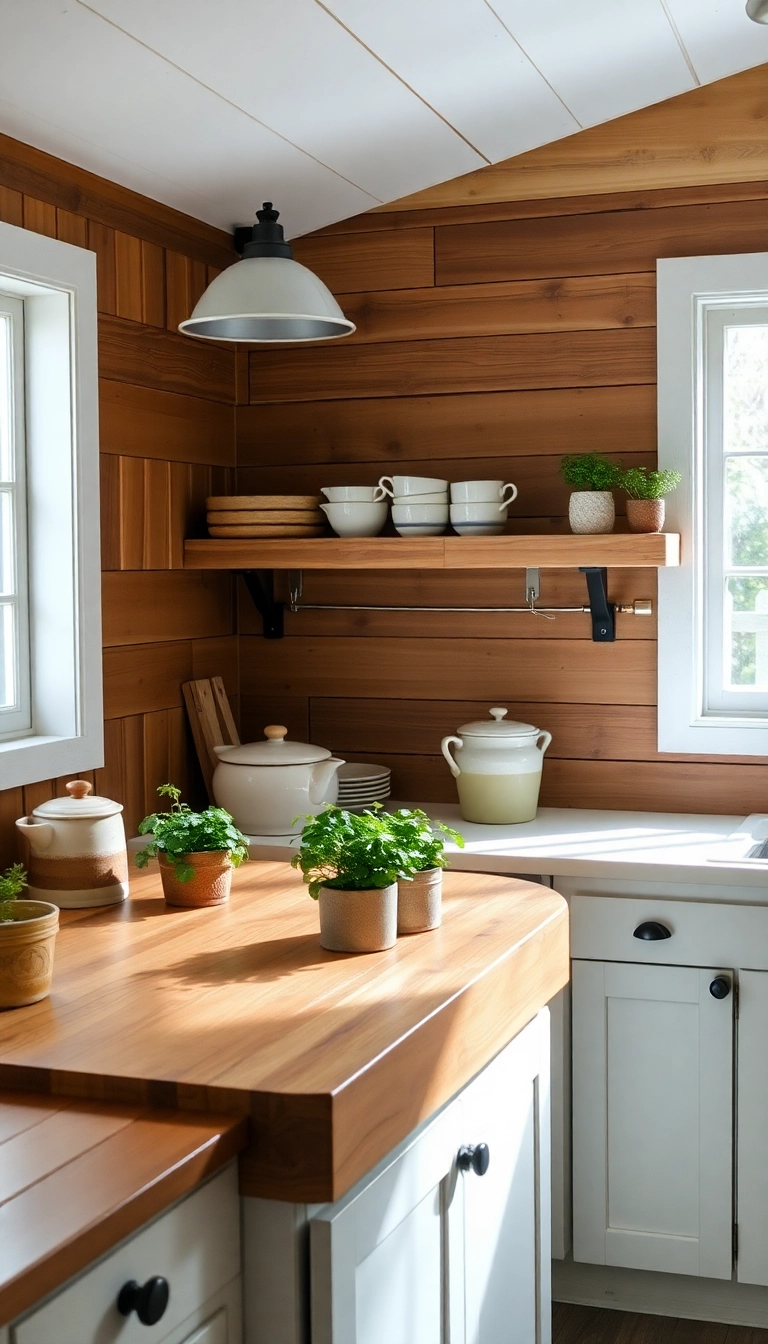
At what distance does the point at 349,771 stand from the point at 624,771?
624mm

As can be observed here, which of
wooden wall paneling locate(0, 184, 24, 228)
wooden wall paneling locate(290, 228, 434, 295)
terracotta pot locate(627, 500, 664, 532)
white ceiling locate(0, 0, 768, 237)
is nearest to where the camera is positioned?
white ceiling locate(0, 0, 768, 237)

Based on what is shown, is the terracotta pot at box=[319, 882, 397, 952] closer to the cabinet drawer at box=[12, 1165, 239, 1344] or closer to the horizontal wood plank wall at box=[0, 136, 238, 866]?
the cabinet drawer at box=[12, 1165, 239, 1344]

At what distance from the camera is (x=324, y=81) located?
2.46m

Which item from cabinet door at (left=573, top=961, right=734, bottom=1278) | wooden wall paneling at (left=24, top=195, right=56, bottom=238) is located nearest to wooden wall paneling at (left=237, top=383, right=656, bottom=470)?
wooden wall paneling at (left=24, top=195, right=56, bottom=238)

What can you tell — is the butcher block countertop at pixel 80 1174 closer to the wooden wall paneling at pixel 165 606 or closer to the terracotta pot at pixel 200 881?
the terracotta pot at pixel 200 881

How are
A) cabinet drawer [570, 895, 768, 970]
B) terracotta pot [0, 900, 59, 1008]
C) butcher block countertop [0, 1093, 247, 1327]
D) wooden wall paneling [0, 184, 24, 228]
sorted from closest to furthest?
butcher block countertop [0, 1093, 247, 1327]
terracotta pot [0, 900, 59, 1008]
wooden wall paneling [0, 184, 24, 228]
cabinet drawer [570, 895, 768, 970]

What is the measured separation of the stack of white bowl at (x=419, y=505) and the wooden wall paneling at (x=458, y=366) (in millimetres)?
329

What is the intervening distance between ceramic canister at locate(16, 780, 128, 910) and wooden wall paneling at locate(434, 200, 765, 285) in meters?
1.60

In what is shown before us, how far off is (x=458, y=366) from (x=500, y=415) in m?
0.15

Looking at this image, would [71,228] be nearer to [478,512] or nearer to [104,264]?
[104,264]

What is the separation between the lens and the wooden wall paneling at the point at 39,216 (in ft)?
8.05

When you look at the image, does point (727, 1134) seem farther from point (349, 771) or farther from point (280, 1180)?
point (280, 1180)

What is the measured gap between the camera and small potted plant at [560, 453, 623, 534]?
2.87m

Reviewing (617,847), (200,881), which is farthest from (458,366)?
(200,881)
